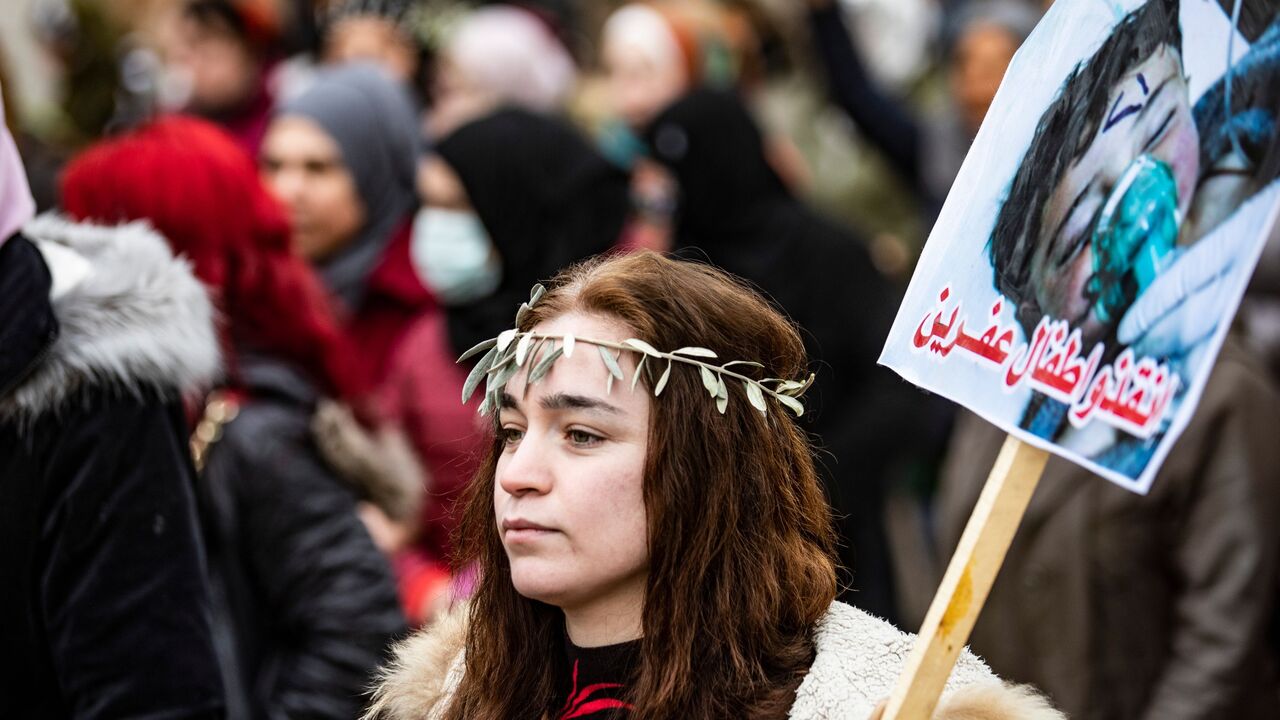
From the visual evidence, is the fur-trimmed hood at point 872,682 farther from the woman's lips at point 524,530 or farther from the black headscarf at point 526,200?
the black headscarf at point 526,200

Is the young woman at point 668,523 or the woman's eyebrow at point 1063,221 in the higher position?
the woman's eyebrow at point 1063,221

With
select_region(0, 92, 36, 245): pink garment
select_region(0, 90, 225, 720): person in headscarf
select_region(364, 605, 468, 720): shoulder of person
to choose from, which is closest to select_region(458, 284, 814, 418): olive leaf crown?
select_region(364, 605, 468, 720): shoulder of person

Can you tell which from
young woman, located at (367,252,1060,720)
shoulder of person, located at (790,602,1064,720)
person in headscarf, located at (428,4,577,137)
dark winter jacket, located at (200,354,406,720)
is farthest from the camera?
person in headscarf, located at (428,4,577,137)

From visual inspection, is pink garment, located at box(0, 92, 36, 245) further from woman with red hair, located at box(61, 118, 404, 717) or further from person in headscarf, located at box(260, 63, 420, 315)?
person in headscarf, located at box(260, 63, 420, 315)

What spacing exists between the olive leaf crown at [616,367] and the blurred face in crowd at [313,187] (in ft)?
9.20

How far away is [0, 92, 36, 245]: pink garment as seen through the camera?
9.39 ft

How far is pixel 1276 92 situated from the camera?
193 centimetres

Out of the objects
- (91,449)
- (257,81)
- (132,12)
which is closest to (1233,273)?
(91,449)

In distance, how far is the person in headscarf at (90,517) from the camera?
2738 mm

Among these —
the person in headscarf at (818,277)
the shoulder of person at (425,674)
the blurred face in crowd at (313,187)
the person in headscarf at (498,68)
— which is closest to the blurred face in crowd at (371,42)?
the person in headscarf at (498,68)

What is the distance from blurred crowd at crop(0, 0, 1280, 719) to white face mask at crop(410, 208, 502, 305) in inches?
0.4

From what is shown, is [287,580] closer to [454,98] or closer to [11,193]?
[11,193]

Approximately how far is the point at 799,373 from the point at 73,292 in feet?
4.39

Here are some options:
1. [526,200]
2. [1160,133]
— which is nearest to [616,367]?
[1160,133]
